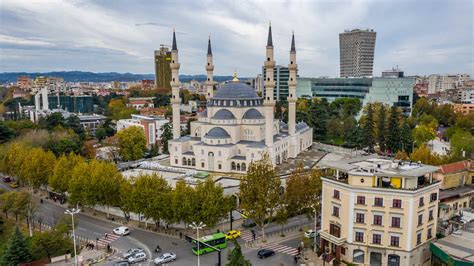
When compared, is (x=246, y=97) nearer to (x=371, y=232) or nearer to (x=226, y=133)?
(x=226, y=133)

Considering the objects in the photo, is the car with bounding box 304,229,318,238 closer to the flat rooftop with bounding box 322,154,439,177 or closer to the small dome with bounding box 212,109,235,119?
the flat rooftop with bounding box 322,154,439,177

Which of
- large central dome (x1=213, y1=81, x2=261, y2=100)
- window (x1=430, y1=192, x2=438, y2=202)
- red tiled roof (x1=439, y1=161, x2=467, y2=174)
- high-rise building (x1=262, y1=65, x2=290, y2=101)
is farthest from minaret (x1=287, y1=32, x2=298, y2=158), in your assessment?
high-rise building (x1=262, y1=65, x2=290, y2=101)

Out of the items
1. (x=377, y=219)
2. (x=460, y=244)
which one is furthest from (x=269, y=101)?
(x=460, y=244)

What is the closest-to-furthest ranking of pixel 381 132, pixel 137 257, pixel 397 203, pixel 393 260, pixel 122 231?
pixel 397 203 → pixel 393 260 → pixel 137 257 → pixel 122 231 → pixel 381 132

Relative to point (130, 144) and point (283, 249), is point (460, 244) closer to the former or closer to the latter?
point (283, 249)

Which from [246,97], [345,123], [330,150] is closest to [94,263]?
[246,97]

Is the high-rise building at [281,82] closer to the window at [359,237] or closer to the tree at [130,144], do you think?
the tree at [130,144]
